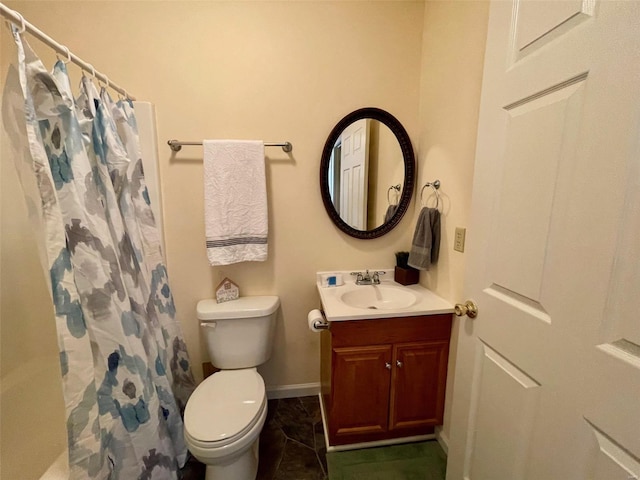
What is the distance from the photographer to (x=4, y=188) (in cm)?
111

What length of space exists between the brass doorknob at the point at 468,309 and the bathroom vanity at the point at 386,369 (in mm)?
312

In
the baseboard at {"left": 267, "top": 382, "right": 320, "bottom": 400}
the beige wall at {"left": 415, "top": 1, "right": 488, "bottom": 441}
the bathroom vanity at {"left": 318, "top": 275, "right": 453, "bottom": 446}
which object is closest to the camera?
the beige wall at {"left": 415, "top": 1, "right": 488, "bottom": 441}

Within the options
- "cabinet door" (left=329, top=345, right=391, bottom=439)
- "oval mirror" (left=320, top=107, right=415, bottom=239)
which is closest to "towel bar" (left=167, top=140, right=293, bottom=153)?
"oval mirror" (left=320, top=107, right=415, bottom=239)

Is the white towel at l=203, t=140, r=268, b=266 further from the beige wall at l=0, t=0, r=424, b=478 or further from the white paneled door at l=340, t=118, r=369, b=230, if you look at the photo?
the white paneled door at l=340, t=118, r=369, b=230

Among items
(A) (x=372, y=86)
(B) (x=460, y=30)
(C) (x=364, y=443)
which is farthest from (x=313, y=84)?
(C) (x=364, y=443)

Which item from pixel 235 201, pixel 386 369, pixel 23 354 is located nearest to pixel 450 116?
pixel 235 201

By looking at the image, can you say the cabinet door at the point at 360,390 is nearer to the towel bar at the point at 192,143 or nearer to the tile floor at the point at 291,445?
the tile floor at the point at 291,445

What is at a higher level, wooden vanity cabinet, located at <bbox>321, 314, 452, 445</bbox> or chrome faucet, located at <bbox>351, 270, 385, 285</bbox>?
chrome faucet, located at <bbox>351, 270, 385, 285</bbox>

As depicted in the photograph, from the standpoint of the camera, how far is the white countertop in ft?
4.14

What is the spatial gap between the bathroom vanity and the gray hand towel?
21cm

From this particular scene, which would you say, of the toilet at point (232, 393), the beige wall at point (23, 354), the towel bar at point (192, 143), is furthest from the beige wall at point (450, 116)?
the beige wall at point (23, 354)

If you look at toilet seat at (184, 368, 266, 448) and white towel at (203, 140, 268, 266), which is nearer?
toilet seat at (184, 368, 266, 448)

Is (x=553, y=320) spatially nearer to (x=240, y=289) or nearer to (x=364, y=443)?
(x=364, y=443)

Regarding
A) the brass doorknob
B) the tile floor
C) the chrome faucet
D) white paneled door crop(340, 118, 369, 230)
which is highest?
white paneled door crop(340, 118, 369, 230)
